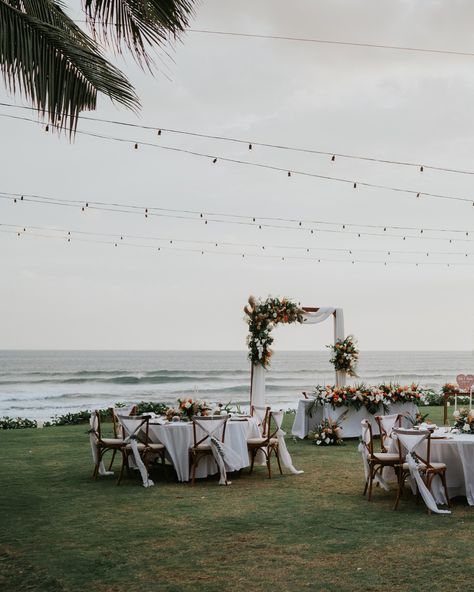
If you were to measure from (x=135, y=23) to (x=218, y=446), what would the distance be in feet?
18.0

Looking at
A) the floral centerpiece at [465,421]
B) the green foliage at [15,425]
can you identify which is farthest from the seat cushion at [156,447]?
the green foliage at [15,425]

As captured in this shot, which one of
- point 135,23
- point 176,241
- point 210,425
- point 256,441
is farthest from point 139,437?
point 176,241

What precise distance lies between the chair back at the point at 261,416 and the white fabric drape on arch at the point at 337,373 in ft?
11.0

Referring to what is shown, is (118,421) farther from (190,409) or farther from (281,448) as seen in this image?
(281,448)

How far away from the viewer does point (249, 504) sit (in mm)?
7535

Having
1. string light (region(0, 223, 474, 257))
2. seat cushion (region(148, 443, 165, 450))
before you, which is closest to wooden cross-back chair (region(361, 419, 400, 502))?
seat cushion (region(148, 443, 165, 450))

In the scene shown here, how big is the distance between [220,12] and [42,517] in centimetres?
618

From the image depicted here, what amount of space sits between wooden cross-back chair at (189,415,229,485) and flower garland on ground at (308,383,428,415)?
443 cm

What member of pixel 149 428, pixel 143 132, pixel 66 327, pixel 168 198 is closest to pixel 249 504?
pixel 149 428

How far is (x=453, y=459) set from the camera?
7.62 meters

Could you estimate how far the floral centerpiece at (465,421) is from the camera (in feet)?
26.0

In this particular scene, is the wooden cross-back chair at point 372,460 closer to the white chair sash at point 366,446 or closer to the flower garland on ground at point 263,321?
the white chair sash at point 366,446

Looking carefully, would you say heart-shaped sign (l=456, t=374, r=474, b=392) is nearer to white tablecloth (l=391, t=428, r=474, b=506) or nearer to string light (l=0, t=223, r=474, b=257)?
string light (l=0, t=223, r=474, b=257)

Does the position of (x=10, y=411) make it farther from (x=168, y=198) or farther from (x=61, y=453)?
(x=61, y=453)
